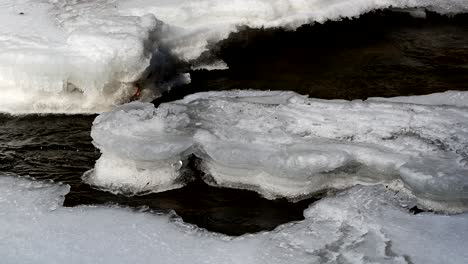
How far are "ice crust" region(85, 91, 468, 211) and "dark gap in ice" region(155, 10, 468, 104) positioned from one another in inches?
26.8

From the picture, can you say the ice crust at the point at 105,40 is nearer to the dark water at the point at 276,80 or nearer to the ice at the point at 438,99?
the dark water at the point at 276,80

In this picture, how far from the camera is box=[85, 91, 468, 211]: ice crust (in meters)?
3.38

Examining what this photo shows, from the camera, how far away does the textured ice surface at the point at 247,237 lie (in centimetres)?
291

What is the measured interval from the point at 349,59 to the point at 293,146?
73.4 inches

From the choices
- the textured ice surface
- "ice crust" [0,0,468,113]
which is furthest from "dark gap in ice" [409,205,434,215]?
"ice crust" [0,0,468,113]

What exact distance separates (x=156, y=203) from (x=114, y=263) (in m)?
0.59

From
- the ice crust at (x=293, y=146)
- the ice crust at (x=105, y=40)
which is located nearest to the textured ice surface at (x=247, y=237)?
the ice crust at (x=293, y=146)

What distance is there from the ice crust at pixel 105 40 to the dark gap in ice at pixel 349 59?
0.14 m

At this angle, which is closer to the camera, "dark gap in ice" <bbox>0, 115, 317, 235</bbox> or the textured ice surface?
the textured ice surface

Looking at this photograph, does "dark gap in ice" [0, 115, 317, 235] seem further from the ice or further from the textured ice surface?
the ice

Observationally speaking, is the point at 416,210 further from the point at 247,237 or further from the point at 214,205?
the point at 214,205

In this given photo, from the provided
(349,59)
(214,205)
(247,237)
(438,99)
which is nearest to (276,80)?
(349,59)

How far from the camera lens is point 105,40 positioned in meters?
4.50

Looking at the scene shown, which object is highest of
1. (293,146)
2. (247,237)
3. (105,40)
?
(105,40)
